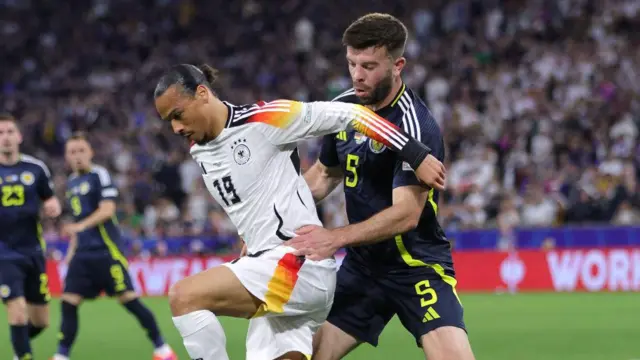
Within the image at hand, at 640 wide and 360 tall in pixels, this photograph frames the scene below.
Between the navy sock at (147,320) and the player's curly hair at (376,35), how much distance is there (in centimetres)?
518

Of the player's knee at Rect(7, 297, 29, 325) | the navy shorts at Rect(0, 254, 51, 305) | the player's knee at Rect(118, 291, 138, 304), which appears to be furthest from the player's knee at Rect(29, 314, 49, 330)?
the player's knee at Rect(118, 291, 138, 304)

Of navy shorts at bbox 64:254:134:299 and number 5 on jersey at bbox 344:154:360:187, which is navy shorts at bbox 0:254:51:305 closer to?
navy shorts at bbox 64:254:134:299

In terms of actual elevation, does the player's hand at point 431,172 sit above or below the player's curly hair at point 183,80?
below

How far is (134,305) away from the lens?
396 inches

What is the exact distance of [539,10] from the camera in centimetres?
2225

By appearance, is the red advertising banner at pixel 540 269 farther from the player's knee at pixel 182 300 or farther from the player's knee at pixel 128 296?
the player's knee at pixel 182 300

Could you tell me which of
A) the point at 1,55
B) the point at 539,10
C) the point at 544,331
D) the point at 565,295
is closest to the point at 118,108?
the point at 1,55

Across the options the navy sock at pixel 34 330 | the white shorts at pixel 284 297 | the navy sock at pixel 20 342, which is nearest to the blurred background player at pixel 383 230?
the white shorts at pixel 284 297

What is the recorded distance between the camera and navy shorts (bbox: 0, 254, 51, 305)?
9.12m

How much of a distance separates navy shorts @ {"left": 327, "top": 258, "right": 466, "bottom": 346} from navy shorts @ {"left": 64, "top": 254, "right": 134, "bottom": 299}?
15.6 feet

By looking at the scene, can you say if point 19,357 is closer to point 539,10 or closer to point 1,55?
point 539,10

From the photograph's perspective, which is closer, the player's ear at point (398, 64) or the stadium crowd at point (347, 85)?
the player's ear at point (398, 64)

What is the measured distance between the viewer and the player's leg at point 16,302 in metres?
8.91

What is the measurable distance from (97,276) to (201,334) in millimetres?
5706
